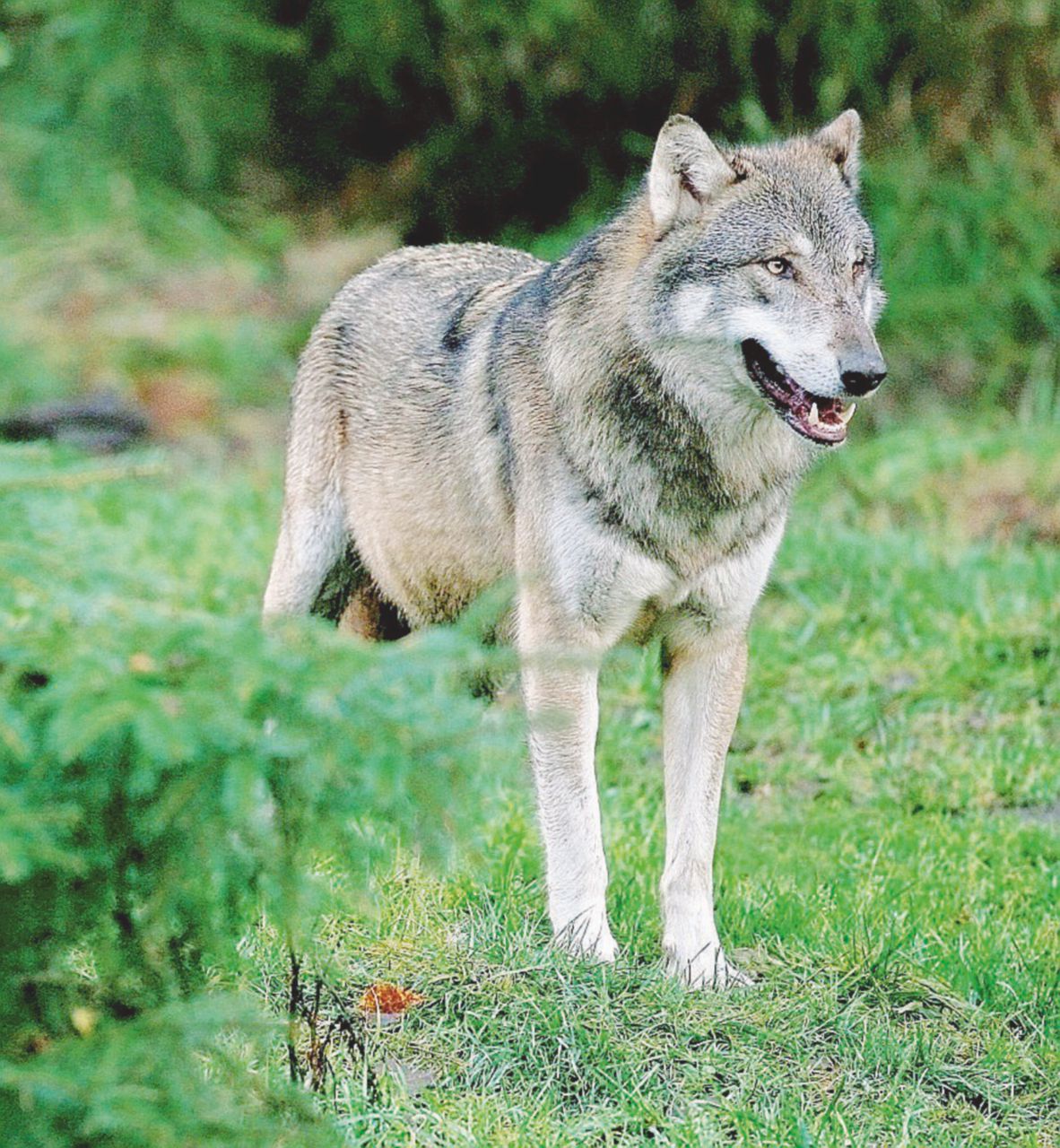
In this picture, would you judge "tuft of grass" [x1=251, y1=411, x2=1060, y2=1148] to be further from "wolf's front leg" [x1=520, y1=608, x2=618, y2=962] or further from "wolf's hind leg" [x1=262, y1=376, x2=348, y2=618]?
"wolf's hind leg" [x1=262, y1=376, x2=348, y2=618]

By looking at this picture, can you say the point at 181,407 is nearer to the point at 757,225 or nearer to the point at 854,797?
the point at 854,797

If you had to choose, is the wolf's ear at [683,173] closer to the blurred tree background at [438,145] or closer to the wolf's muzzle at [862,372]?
the wolf's muzzle at [862,372]

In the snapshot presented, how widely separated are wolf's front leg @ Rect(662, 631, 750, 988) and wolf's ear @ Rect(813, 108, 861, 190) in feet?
4.11

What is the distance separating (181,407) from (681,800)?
6.53 metres

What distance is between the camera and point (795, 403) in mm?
4117

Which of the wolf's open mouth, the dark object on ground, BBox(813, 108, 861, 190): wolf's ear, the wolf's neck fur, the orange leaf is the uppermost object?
BBox(813, 108, 861, 190): wolf's ear

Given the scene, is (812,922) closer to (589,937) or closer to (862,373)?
(589,937)

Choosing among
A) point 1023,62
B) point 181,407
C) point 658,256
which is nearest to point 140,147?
point 181,407

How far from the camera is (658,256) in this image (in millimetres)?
4344

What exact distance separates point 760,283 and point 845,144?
69 centimetres

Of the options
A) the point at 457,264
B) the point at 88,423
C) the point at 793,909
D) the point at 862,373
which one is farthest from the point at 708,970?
the point at 88,423

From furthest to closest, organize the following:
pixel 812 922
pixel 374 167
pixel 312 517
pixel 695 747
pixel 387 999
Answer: pixel 374 167, pixel 312 517, pixel 695 747, pixel 812 922, pixel 387 999

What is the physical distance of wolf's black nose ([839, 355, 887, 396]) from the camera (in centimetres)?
397

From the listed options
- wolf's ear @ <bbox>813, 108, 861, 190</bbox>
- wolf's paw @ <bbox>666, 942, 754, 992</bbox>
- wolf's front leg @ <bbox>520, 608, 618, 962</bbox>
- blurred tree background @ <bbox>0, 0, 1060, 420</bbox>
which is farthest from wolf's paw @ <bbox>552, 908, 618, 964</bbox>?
blurred tree background @ <bbox>0, 0, 1060, 420</bbox>
